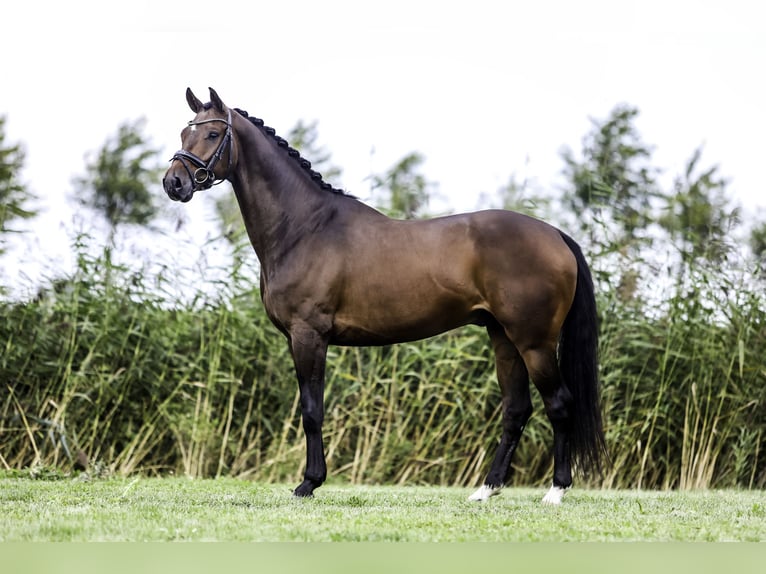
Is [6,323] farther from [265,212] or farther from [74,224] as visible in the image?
[265,212]

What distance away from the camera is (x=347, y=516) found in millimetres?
3869

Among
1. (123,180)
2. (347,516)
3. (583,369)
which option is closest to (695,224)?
(583,369)

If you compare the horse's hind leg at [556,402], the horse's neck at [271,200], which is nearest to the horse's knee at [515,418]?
the horse's hind leg at [556,402]

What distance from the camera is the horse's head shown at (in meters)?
4.80

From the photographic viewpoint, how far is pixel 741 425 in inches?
266

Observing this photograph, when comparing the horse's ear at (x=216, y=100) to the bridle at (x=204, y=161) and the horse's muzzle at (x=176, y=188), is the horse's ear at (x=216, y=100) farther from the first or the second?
the horse's muzzle at (x=176, y=188)

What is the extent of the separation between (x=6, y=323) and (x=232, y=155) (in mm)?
3176

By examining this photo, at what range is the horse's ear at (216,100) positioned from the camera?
16.1 ft

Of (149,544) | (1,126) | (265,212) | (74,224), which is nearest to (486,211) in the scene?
(265,212)

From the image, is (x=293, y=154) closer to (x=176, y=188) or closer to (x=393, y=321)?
(x=176, y=188)

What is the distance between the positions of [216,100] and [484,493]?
271cm

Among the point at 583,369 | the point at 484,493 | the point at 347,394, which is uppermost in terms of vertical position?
the point at 583,369

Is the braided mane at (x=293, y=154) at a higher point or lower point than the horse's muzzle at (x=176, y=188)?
higher

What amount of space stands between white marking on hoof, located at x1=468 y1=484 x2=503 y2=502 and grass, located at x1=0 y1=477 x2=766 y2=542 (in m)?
0.06
